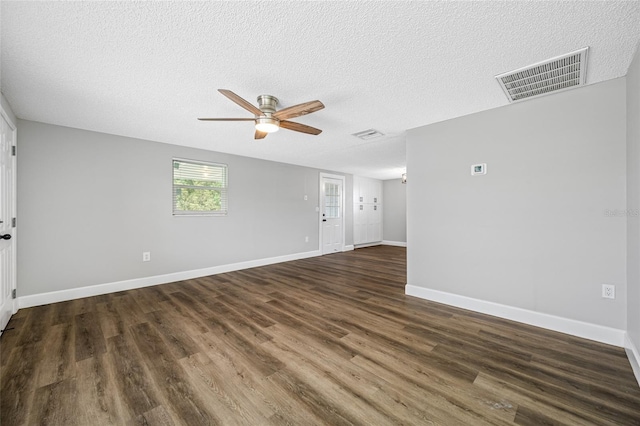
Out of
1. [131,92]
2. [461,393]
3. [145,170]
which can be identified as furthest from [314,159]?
[461,393]

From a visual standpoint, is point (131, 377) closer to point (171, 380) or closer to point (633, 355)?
point (171, 380)

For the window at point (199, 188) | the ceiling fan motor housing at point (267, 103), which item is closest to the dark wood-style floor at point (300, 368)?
the window at point (199, 188)

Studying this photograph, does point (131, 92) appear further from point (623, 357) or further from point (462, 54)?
point (623, 357)

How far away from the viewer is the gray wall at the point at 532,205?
2.12 m

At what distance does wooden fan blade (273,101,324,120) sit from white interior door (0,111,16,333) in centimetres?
267

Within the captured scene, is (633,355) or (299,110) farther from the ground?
(299,110)

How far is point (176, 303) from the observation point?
10.1ft

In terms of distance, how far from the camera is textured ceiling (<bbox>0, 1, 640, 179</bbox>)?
1.40 metres

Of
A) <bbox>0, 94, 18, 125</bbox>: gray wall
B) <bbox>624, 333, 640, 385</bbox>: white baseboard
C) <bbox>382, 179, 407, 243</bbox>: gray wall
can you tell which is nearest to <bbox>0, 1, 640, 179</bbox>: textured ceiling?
<bbox>0, 94, 18, 125</bbox>: gray wall

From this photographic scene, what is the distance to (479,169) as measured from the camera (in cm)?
279

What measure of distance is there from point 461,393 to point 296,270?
3.57 meters

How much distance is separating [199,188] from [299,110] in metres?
2.98

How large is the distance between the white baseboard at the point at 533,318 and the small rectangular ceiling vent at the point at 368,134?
7.26ft

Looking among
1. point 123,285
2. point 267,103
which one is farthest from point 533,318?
point 123,285
